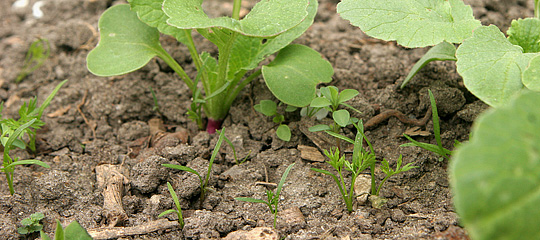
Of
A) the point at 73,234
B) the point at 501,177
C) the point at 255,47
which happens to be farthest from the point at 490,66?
the point at 73,234

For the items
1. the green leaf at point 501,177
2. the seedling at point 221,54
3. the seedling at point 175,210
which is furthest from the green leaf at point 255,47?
the green leaf at point 501,177

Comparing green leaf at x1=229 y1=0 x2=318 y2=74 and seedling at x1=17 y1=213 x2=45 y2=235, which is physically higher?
Result: green leaf at x1=229 y1=0 x2=318 y2=74

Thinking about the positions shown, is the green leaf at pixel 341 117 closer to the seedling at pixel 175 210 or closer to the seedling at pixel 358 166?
the seedling at pixel 358 166

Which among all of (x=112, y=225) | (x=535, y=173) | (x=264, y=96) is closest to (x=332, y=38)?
(x=264, y=96)

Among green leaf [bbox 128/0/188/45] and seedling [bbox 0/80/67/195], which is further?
green leaf [bbox 128/0/188/45]

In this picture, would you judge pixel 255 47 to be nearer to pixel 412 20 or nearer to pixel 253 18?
pixel 253 18

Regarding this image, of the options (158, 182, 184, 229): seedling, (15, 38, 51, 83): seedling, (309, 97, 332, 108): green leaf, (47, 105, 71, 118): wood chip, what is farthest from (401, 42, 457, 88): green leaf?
(15, 38, 51, 83): seedling

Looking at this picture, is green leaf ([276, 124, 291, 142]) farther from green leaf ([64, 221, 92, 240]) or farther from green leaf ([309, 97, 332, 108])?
green leaf ([64, 221, 92, 240])
